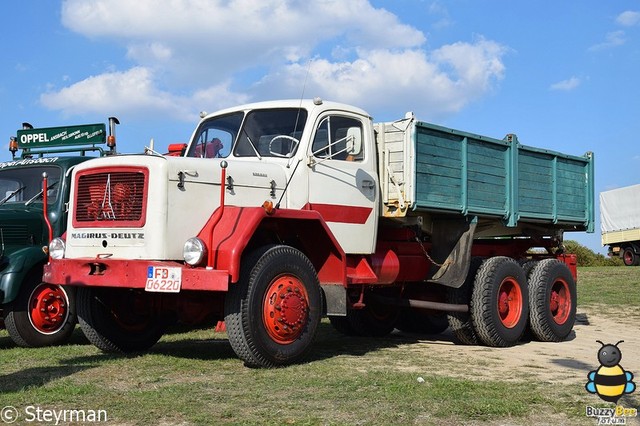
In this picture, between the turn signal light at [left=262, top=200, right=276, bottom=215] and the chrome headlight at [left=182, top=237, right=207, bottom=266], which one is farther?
the turn signal light at [left=262, top=200, right=276, bottom=215]

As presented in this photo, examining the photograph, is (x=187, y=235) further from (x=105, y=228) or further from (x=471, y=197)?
(x=471, y=197)

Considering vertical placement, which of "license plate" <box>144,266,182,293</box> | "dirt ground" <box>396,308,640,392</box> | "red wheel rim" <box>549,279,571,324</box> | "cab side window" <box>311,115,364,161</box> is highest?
"cab side window" <box>311,115,364,161</box>

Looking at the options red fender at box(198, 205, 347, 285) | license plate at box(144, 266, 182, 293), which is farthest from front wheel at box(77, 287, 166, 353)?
red fender at box(198, 205, 347, 285)

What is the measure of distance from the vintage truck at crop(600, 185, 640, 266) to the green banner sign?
96.0ft

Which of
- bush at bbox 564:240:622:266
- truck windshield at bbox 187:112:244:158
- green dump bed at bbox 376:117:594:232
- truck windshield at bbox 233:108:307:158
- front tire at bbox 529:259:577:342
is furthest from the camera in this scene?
bush at bbox 564:240:622:266

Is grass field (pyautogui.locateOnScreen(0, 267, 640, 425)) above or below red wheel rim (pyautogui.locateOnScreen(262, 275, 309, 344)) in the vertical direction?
below

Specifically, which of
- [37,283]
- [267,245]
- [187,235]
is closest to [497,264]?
[267,245]

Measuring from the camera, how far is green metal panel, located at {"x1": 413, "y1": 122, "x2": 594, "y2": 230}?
30.1ft

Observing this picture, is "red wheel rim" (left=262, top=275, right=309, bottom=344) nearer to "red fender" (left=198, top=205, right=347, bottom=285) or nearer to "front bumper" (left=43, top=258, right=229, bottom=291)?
"red fender" (left=198, top=205, right=347, bottom=285)

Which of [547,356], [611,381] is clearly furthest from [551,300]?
[611,381]

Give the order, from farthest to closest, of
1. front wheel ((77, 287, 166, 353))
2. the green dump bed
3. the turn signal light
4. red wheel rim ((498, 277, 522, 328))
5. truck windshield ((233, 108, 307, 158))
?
red wheel rim ((498, 277, 522, 328))
the green dump bed
truck windshield ((233, 108, 307, 158))
front wheel ((77, 287, 166, 353))
the turn signal light

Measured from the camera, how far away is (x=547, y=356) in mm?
8875

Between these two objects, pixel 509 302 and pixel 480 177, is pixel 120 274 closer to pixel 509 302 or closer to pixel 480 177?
pixel 480 177

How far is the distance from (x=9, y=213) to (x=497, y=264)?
6064 mm
